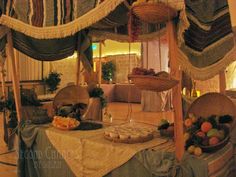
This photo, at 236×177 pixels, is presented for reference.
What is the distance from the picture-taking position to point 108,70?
40.0ft

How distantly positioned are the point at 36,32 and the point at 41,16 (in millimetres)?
139

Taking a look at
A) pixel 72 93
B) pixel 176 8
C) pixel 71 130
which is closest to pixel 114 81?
pixel 72 93

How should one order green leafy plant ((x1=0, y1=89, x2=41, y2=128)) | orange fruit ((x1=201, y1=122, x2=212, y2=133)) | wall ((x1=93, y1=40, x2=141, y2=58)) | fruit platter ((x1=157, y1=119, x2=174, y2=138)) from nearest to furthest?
orange fruit ((x1=201, y1=122, x2=212, y2=133)), fruit platter ((x1=157, y1=119, x2=174, y2=138)), green leafy plant ((x1=0, y1=89, x2=41, y2=128)), wall ((x1=93, y1=40, x2=141, y2=58))

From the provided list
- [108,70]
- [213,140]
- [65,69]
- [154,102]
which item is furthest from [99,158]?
[108,70]

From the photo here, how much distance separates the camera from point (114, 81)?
12.6 meters

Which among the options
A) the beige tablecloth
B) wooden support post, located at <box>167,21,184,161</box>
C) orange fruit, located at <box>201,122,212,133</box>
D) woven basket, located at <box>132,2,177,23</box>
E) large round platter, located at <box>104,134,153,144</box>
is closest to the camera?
woven basket, located at <box>132,2,177,23</box>

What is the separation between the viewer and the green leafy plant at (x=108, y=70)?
12.2 meters

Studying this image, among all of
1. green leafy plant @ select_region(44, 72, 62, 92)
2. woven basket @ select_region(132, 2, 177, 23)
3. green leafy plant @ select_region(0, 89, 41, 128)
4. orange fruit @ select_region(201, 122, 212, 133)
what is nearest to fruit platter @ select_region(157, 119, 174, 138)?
orange fruit @ select_region(201, 122, 212, 133)

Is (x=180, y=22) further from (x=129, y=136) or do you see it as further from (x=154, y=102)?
(x=154, y=102)

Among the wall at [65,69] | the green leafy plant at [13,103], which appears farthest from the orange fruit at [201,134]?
the wall at [65,69]

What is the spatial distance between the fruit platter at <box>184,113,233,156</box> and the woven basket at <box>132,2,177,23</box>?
2.57 feet

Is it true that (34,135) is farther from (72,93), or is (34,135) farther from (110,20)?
(110,20)

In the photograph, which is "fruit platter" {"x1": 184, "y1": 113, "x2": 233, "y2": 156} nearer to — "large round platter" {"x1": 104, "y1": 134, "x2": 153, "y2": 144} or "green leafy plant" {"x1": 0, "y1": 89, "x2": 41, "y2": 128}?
"large round platter" {"x1": 104, "y1": 134, "x2": 153, "y2": 144}

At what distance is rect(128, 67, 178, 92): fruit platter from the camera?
65.9 inches
